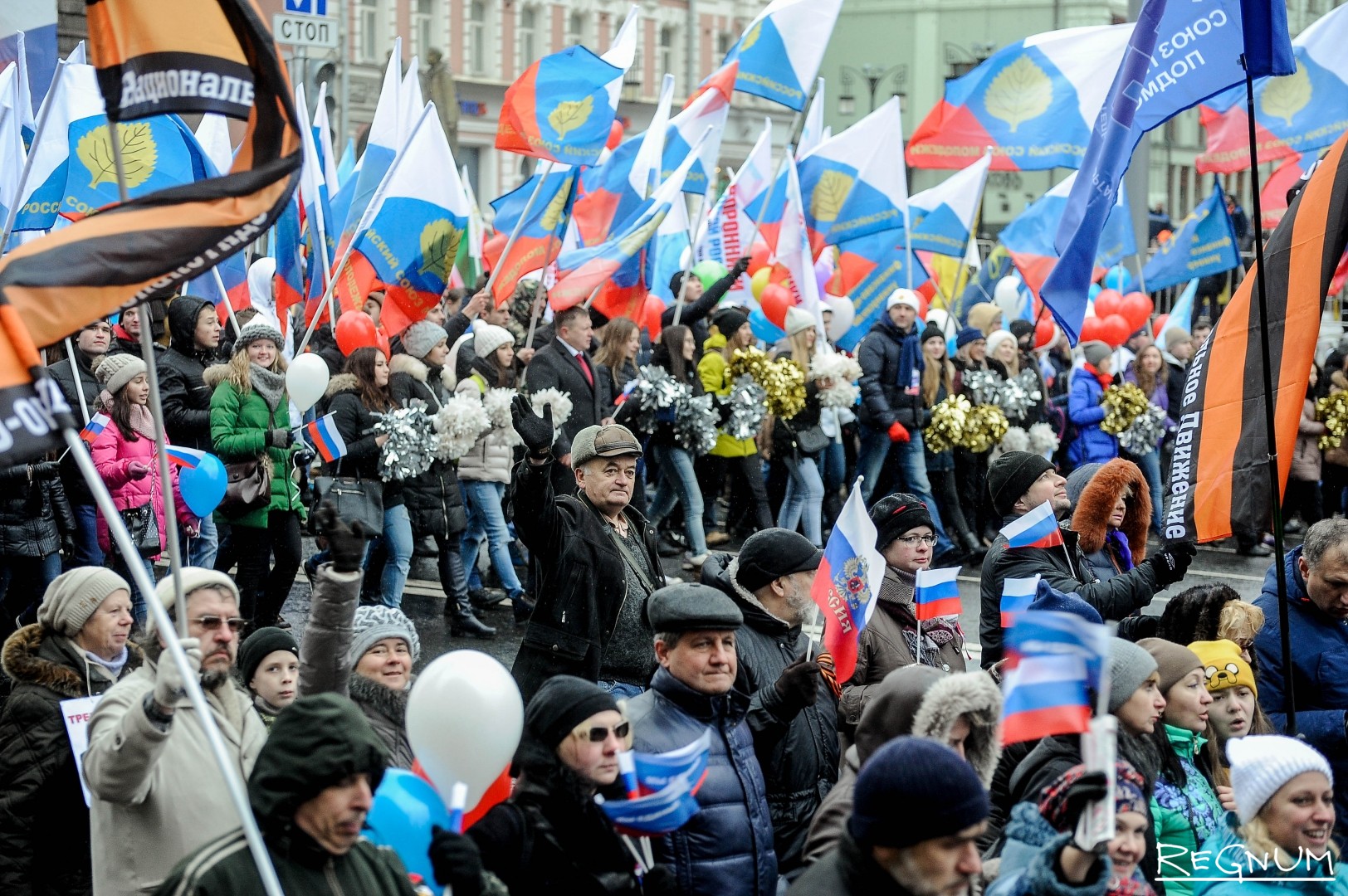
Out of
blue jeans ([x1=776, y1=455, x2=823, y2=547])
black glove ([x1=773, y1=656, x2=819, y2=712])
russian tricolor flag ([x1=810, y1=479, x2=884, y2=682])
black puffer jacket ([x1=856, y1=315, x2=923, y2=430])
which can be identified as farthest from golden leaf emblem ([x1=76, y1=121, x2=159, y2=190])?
black glove ([x1=773, y1=656, x2=819, y2=712])

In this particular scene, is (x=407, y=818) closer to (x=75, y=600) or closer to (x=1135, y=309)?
(x=75, y=600)

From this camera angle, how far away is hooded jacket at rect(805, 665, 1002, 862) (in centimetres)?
449

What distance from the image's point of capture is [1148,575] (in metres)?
6.41

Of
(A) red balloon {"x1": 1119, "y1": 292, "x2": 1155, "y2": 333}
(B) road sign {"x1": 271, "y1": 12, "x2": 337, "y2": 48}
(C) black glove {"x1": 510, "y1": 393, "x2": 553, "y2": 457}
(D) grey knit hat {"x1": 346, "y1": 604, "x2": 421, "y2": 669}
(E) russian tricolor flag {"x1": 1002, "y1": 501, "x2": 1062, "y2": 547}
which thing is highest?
(B) road sign {"x1": 271, "y1": 12, "x2": 337, "y2": 48}

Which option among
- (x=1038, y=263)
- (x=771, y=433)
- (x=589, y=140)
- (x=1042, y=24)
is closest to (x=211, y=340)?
(x=589, y=140)

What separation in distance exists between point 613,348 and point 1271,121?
253 inches

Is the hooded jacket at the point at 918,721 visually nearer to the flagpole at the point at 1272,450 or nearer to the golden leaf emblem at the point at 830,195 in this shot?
the flagpole at the point at 1272,450

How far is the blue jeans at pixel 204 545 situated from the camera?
957 centimetres

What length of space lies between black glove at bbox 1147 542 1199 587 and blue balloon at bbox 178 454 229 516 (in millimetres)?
4368

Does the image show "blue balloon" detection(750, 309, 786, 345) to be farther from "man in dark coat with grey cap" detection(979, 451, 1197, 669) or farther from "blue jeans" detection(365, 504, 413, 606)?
"man in dark coat with grey cap" detection(979, 451, 1197, 669)

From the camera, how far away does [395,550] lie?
404 inches

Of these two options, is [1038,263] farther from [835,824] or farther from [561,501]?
[835,824]

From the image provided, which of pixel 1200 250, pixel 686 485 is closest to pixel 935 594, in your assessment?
pixel 686 485

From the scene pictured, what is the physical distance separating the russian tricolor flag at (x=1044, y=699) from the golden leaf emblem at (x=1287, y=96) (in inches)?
467
